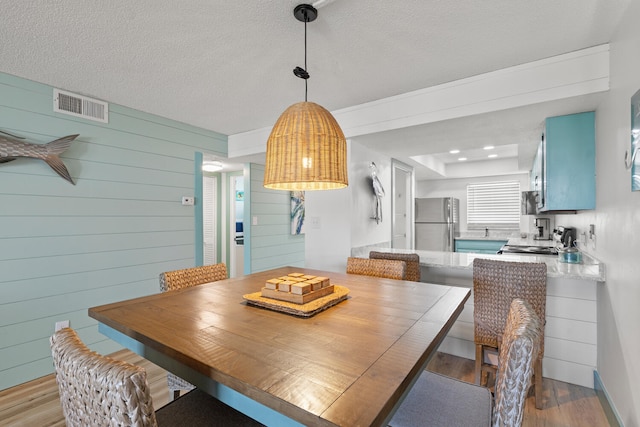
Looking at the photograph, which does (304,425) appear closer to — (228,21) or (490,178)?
(228,21)

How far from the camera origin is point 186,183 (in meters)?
3.49

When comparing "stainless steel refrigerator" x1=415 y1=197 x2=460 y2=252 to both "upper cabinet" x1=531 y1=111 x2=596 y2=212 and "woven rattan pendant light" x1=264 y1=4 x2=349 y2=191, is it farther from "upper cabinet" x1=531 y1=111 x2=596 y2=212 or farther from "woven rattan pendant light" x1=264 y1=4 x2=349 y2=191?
"woven rattan pendant light" x1=264 y1=4 x2=349 y2=191

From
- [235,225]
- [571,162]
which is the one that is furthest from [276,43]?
[235,225]

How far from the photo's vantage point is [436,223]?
226 inches

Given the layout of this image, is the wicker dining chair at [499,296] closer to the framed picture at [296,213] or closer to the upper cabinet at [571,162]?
the upper cabinet at [571,162]

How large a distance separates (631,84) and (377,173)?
2250 millimetres

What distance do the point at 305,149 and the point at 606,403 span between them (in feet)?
7.89

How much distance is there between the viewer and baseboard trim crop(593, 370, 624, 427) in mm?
1747

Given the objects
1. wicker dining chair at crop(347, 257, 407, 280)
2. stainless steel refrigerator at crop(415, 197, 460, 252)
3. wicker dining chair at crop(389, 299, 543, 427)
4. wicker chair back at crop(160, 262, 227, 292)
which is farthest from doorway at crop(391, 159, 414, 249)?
wicker dining chair at crop(389, 299, 543, 427)

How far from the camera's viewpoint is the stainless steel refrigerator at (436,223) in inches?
224

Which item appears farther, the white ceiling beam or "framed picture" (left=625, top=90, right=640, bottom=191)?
the white ceiling beam

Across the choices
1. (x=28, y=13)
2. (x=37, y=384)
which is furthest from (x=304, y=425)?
(x=37, y=384)

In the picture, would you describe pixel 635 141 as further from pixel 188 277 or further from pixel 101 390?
pixel 188 277

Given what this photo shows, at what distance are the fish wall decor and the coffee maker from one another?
5.87 m
